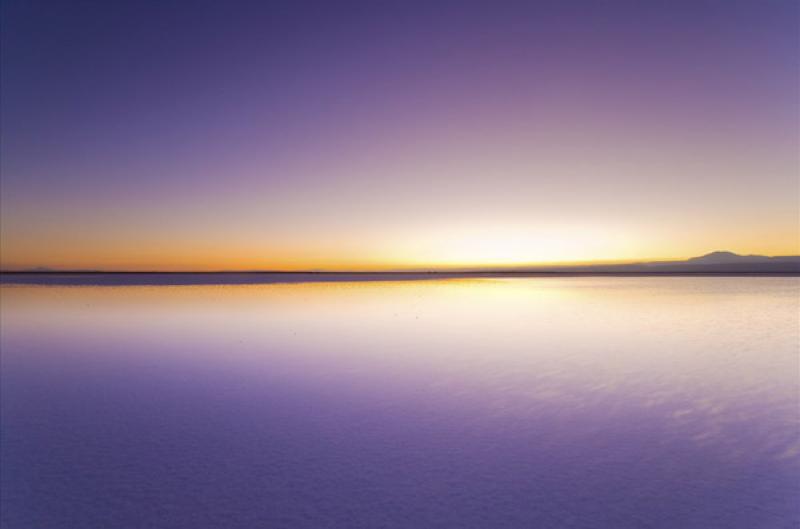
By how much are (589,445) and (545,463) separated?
83 cm

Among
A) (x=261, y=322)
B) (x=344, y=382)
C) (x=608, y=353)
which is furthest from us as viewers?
(x=261, y=322)

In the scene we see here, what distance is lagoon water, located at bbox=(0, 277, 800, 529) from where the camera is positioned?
4.41 m

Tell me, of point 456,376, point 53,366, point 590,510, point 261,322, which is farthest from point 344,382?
point 261,322

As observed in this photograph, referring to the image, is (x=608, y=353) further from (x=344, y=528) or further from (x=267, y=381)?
(x=344, y=528)

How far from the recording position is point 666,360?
10.5 metres

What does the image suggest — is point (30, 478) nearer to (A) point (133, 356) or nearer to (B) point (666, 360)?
(A) point (133, 356)

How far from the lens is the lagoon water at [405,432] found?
4414 millimetres

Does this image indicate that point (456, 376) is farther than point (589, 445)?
Yes

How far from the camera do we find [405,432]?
6.35 metres

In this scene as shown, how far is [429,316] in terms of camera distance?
1912 centimetres

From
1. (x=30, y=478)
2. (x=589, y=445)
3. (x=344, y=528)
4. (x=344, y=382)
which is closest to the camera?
(x=344, y=528)

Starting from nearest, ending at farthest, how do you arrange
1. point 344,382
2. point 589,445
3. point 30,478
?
point 30,478 < point 589,445 < point 344,382

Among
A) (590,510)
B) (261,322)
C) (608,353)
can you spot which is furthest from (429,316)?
(590,510)

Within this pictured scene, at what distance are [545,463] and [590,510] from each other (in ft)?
3.23
